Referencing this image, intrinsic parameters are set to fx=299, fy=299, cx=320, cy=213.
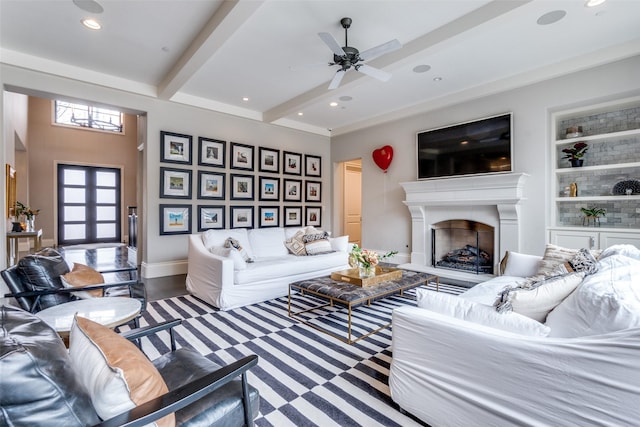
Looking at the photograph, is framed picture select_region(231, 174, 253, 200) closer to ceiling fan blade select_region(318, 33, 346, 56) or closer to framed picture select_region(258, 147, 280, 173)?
framed picture select_region(258, 147, 280, 173)

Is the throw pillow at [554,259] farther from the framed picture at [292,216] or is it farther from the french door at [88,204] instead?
the french door at [88,204]

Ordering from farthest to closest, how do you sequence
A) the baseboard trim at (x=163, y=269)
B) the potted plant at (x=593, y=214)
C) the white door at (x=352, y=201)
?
the white door at (x=352, y=201)
the baseboard trim at (x=163, y=269)
the potted plant at (x=593, y=214)

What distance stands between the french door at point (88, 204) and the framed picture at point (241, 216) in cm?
652

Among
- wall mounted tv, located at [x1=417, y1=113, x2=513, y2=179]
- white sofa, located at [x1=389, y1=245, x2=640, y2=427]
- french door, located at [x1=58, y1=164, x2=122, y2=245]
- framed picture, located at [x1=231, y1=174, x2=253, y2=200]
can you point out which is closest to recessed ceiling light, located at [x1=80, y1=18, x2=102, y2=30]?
framed picture, located at [x1=231, y1=174, x2=253, y2=200]

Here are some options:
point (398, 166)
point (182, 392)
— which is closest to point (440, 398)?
point (182, 392)

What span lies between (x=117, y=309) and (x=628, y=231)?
5479 mm

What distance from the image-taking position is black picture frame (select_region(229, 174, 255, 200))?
19.4 feet

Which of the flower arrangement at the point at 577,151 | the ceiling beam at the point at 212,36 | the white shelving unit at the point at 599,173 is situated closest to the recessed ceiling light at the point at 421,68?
the white shelving unit at the point at 599,173

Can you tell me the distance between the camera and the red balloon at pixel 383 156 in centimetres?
617

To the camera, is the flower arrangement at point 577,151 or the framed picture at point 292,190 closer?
the flower arrangement at point 577,151

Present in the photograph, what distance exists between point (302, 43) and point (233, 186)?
3130 mm

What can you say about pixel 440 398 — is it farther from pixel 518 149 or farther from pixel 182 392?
pixel 518 149

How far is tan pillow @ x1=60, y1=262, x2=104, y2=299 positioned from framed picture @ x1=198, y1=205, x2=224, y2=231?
9.32 feet

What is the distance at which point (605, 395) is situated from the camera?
3.55 feet
